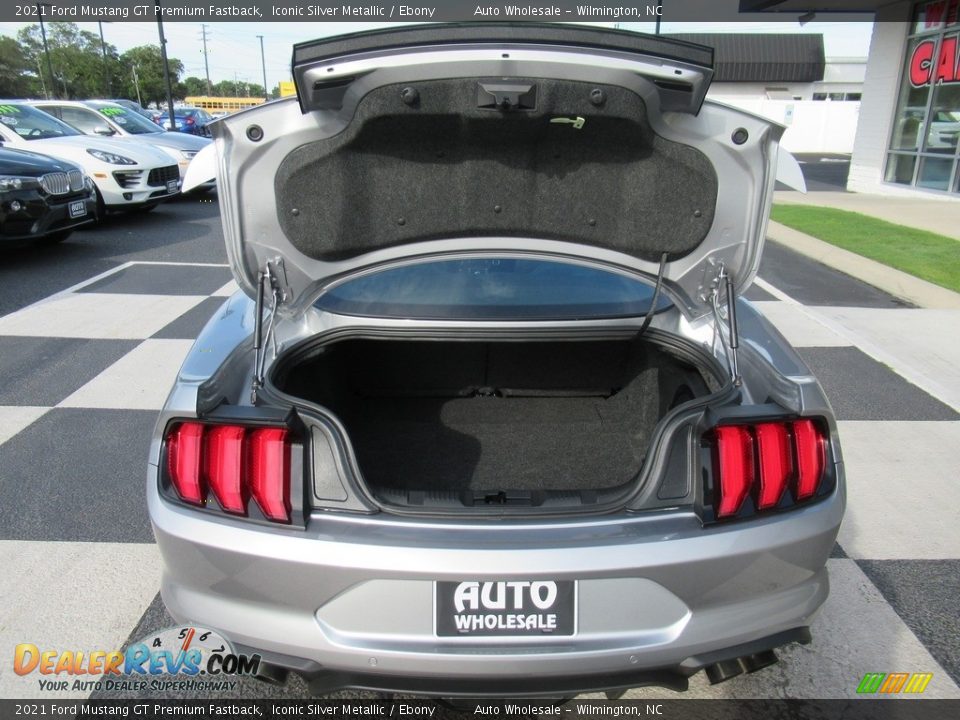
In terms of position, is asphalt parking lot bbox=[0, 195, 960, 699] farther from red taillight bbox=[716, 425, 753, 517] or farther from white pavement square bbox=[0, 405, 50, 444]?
red taillight bbox=[716, 425, 753, 517]

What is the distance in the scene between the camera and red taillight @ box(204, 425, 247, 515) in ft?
5.64

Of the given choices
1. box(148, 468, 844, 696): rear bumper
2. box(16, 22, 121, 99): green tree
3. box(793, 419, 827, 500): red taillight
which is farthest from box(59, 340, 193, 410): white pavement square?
box(16, 22, 121, 99): green tree

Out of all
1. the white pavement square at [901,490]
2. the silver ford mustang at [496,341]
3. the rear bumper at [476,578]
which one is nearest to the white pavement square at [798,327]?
the white pavement square at [901,490]

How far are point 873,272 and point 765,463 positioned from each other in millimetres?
7308

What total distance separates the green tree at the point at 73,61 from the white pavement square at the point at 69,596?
56979mm

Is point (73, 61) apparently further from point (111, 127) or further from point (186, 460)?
point (186, 460)

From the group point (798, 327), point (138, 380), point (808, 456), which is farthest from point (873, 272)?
point (138, 380)

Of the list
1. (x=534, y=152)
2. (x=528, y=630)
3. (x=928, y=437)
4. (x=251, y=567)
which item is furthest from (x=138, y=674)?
(x=928, y=437)

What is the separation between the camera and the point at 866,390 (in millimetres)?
4641

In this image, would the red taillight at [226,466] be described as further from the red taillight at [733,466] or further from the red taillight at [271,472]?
the red taillight at [733,466]

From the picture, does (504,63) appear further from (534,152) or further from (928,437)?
(928,437)

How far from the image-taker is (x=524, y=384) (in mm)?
3002

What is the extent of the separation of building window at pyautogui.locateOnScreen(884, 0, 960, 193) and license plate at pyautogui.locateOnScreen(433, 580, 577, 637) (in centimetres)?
1481

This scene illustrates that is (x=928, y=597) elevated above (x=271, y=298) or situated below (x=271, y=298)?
below
